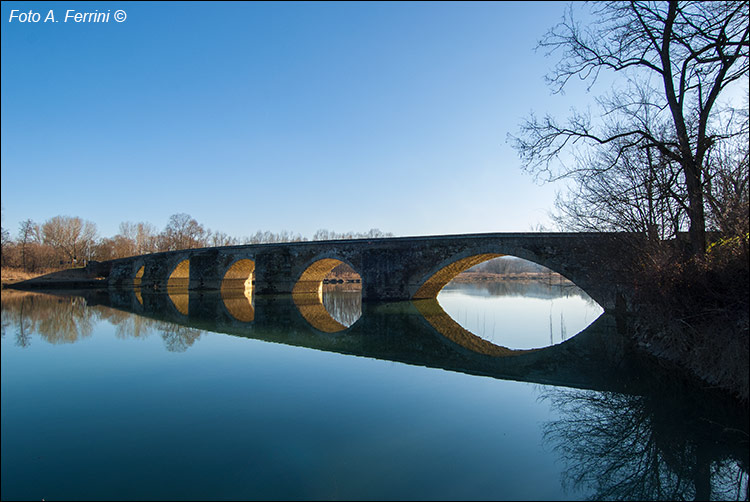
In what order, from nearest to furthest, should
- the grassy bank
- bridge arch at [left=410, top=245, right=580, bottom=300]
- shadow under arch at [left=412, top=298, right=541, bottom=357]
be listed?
the grassy bank
shadow under arch at [left=412, top=298, right=541, bottom=357]
bridge arch at [left=410, top=245, right=580, bottom=300]

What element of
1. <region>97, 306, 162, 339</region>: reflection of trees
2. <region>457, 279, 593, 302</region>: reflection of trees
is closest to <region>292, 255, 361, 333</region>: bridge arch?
<region>97, 306, 162, 339</region>: reflection of trees

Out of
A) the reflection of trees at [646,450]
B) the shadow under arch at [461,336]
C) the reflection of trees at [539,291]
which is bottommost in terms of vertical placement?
A: the reflection of trees at [646,450]

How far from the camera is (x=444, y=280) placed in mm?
24250

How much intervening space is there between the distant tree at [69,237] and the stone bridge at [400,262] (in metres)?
20.8

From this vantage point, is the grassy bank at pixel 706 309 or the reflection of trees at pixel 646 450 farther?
the grassy bank at pixel 706 309

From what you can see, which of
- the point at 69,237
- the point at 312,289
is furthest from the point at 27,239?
the point at 312,289

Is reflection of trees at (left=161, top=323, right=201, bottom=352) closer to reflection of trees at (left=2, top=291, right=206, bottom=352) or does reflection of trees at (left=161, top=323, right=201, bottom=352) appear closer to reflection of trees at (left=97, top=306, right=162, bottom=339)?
reflection of trees at (left=2, top=291, right=206, bottom=352)

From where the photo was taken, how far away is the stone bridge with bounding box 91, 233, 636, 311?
1397cm

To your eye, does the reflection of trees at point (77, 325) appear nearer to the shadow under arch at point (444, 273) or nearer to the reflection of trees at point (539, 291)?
the shadow under arch at point (444, 273)

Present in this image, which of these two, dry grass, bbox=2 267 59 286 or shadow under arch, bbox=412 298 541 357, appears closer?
shadow under arch, bbox=412 298 541 357

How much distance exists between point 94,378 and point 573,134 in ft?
37.4

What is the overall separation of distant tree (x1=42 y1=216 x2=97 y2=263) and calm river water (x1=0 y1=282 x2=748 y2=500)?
51.7m

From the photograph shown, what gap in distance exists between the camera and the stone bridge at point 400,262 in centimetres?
1397

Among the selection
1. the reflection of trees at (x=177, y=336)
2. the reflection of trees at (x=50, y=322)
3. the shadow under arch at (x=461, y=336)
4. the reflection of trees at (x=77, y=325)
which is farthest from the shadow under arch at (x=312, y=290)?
the reflection of trees at (x=50, y=322)
